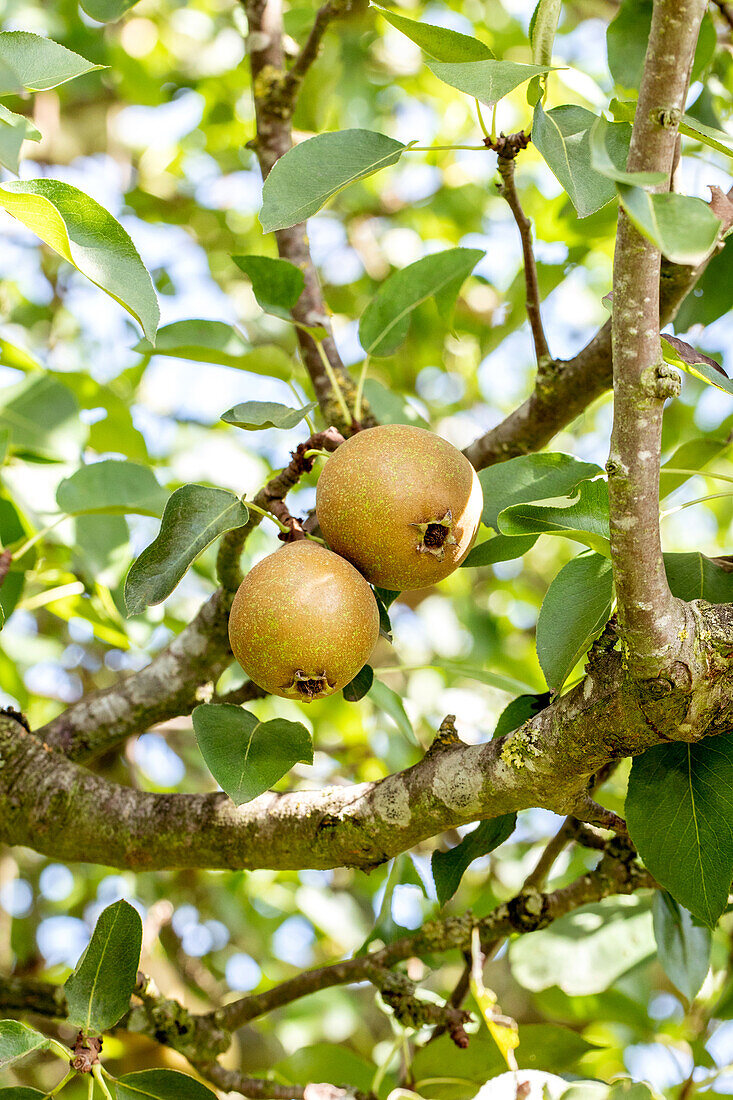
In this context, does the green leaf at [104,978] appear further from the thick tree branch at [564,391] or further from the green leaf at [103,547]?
the thick tree branch at [564,391]

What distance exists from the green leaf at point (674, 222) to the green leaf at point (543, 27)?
52 cm

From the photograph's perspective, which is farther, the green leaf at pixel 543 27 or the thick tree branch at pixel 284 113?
the thick tree branch at pixel 284 113

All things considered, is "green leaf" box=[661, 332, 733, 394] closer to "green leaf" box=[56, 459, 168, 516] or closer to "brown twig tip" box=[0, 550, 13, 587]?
"green leaf" box=[56, 459, 168, 516]

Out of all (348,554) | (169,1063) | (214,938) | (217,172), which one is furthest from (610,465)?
(217,172)

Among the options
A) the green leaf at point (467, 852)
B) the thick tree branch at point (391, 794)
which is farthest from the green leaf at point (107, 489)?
the green leaf at point (467, 852)

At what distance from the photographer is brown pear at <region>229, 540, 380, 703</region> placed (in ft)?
2.96

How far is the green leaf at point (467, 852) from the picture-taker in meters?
1.09

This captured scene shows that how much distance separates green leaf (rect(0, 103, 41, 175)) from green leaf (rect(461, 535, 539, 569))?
24.2 inches

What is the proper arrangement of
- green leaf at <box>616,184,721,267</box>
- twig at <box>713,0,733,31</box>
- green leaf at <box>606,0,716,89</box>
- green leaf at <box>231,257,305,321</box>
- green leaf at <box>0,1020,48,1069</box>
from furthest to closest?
twig at <box>713,0,733,31</box> → green leaf at <box>606,0,716,89</box> → green leaf at <box>231,257,305,321</box> → green leaf at <box>0,1020,48,1069</box> → green leaf at <box>616,184,721,267</box>

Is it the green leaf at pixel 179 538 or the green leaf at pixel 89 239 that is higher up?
the green leaf at pixel 89 239

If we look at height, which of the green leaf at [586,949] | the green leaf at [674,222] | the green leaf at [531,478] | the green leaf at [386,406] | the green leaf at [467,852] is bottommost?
the green leaf at [586,949]

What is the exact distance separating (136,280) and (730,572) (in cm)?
72

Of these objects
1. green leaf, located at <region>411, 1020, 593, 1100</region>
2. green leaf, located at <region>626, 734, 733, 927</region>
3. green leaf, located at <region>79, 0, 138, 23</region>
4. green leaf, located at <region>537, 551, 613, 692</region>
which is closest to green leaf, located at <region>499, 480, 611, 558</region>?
green leaf, located at <region>537, 551, 613, 692</region>

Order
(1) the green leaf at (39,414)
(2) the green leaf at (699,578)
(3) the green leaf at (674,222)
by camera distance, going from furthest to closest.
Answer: (1) the green leaf at (39,414) → (2) the green leaf at (699,578) → (3) the green leaf at (674,222)
